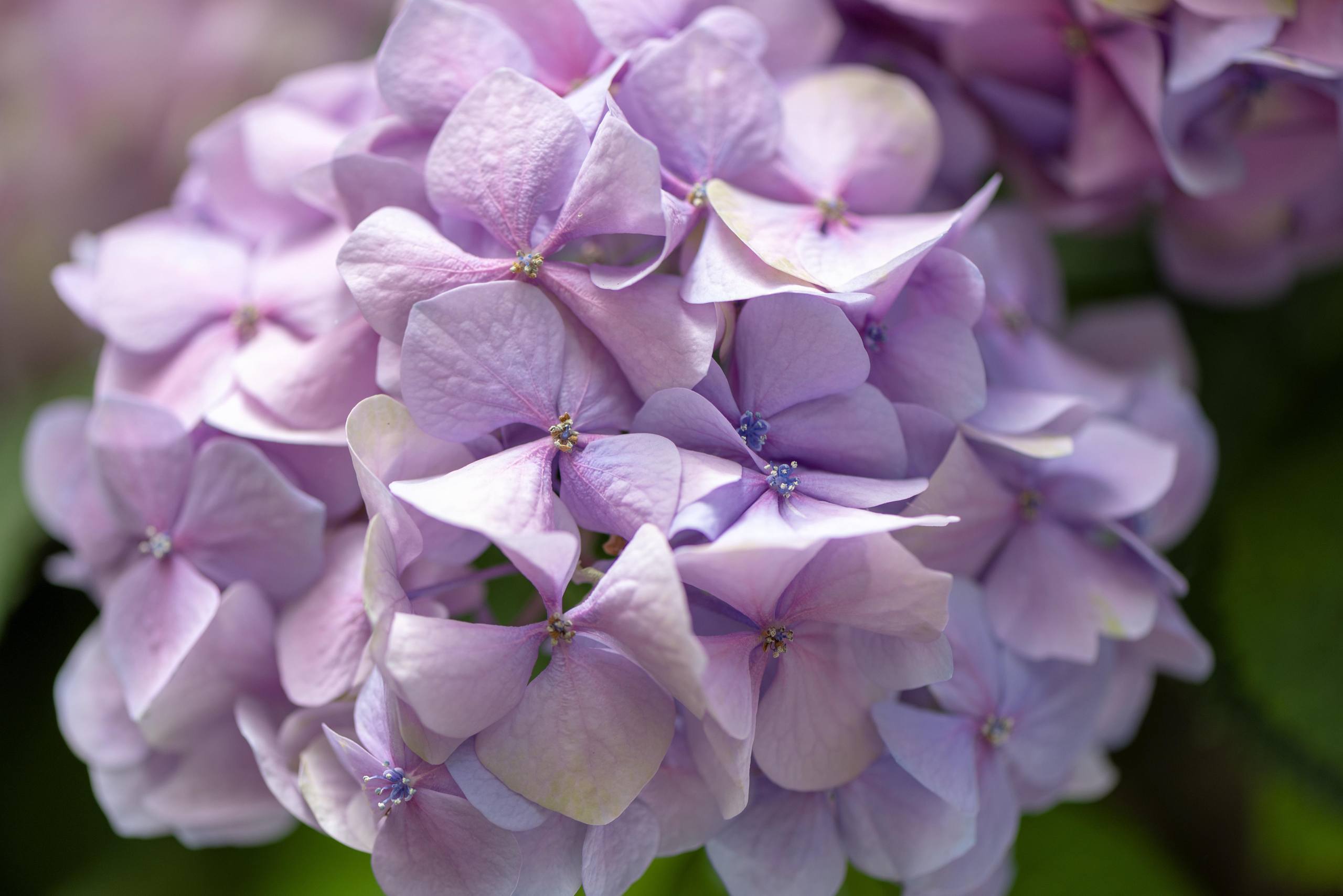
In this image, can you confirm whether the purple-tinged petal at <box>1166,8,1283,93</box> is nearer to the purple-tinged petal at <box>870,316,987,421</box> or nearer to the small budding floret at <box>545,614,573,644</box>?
the purple-tinged petal at <box>870,316,987,421</box>

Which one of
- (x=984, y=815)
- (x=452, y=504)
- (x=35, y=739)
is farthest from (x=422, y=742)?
(x=35, y=739)

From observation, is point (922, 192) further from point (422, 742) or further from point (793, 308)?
point (422, 742)

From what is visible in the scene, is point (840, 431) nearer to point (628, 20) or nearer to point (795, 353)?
point (795, 353)

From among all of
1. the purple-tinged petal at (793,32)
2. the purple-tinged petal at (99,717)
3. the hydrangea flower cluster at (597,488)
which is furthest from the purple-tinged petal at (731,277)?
the purple-tinged petal at (99,717)

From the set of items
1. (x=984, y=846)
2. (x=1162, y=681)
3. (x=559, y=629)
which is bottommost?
(x=1162, y=681)

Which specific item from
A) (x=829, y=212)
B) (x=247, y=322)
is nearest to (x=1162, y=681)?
(x=829, y=212)
